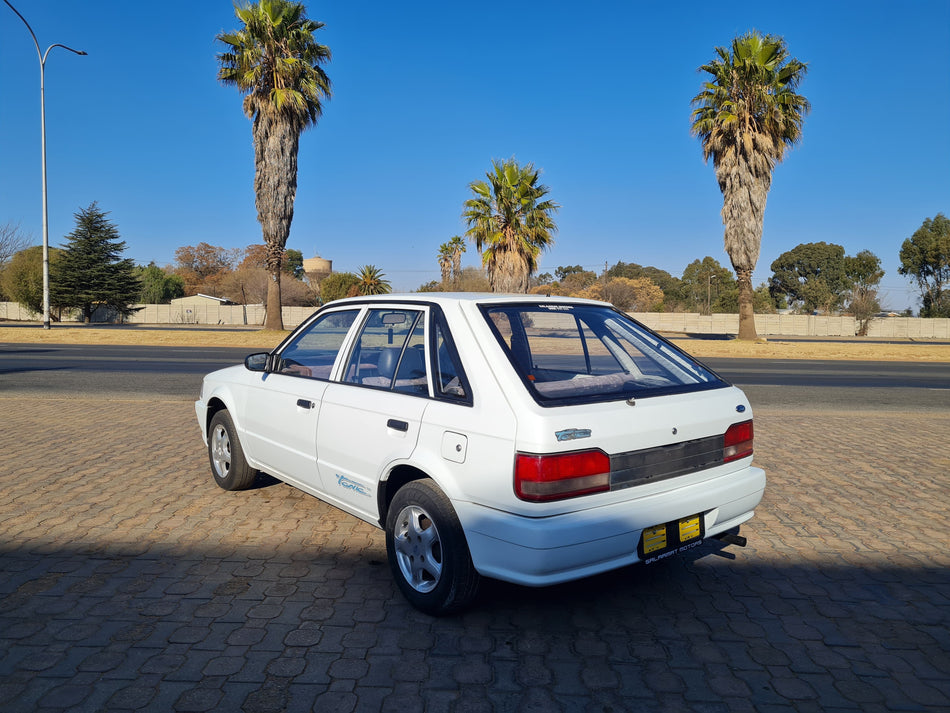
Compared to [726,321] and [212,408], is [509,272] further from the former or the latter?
[726,321]

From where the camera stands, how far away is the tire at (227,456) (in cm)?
528

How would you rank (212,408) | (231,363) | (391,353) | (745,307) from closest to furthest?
(391,353), (212,408), (231,363), (745,307)

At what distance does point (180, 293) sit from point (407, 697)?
262ft

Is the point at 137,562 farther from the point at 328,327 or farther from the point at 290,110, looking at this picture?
the point at 290,110

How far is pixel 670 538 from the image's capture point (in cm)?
334

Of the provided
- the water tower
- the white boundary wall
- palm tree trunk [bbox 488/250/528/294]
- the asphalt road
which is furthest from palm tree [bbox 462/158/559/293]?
the water tower

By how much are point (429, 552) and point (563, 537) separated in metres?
0.78

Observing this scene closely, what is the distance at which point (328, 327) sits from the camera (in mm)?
4703

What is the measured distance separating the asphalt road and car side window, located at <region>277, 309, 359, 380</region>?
290 inches

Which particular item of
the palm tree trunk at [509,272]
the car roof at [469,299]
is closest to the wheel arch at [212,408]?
the car roof at [469,299]

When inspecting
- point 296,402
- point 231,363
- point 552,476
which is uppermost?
point 296,402

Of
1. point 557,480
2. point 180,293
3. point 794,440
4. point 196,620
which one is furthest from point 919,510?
point 180,293

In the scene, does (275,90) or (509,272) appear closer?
(275,90)

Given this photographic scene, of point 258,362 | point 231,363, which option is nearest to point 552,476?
point 258,362
